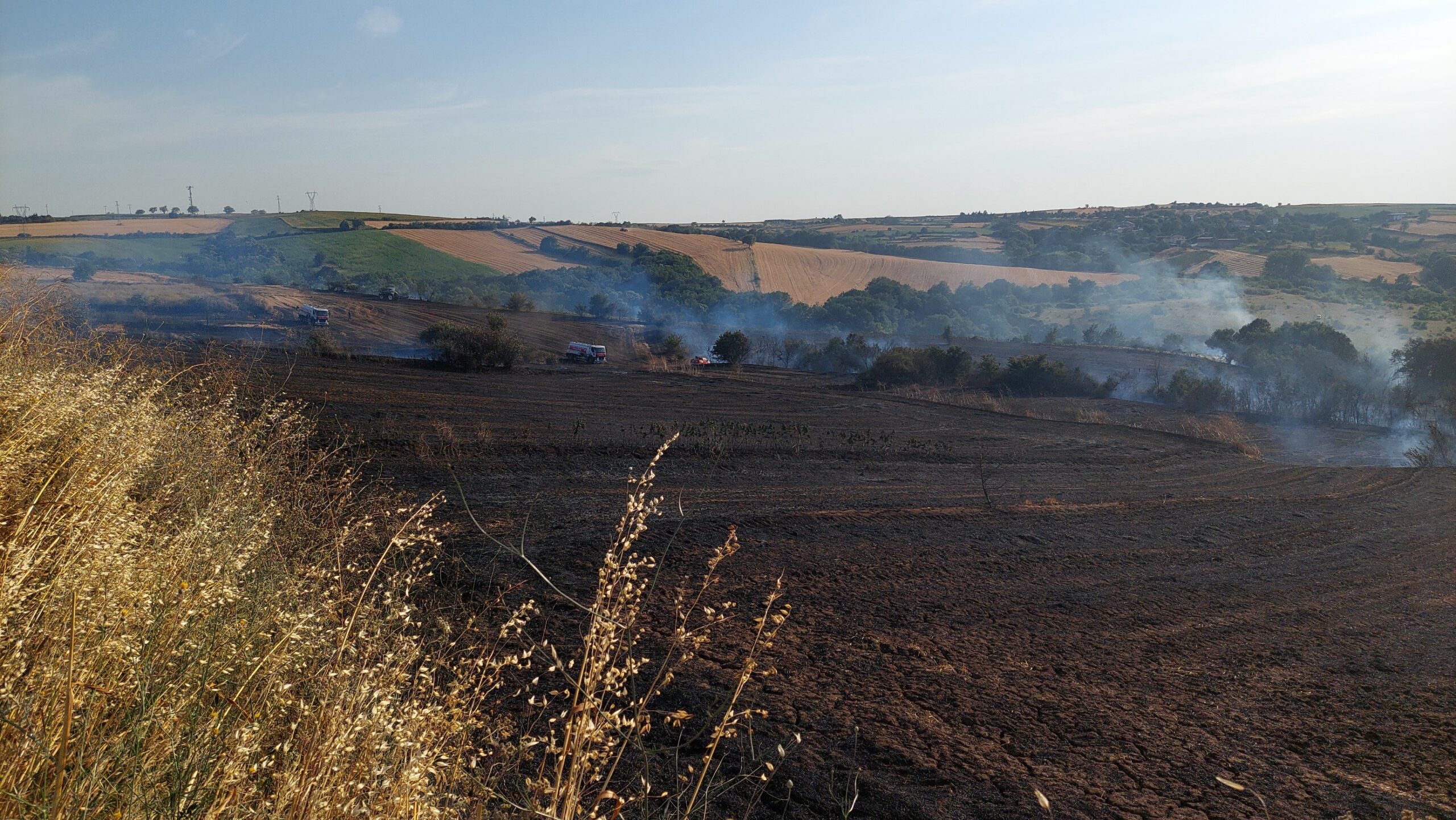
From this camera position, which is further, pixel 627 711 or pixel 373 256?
pixel 373 256

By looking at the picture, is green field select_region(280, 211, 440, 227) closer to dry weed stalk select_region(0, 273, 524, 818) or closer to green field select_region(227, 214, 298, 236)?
green field select_region(227, 214, 298, 236)

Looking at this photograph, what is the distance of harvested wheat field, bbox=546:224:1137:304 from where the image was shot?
82125mm

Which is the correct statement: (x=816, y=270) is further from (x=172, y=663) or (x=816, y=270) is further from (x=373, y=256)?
(x=172, y=663)

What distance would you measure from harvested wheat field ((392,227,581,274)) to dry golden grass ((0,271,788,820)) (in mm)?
80130

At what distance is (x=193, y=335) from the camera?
114 ft

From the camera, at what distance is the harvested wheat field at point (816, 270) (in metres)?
82.1

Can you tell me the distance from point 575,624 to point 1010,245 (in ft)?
341

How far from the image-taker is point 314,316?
142ft

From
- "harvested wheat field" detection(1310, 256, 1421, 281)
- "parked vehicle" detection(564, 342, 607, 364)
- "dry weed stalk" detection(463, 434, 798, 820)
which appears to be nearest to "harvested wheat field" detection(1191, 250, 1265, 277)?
"harvested wheat field" detection(1310, 256, 1421, 281)

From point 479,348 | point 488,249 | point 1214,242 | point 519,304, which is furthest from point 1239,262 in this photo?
point 479,348

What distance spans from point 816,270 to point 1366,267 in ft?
162

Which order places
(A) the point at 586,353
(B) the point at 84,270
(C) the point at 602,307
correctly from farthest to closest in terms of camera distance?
(C) the point at 602,307, (B) the point at 84,270, (A) the point at 586,353

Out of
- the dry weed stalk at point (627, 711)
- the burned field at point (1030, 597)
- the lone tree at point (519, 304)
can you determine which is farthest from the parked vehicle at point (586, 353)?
the dry weed stalk at point (627, 711)

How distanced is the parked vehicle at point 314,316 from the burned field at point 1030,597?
23601mm
